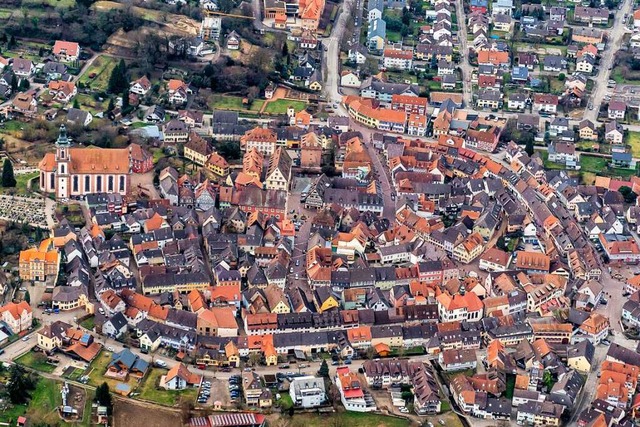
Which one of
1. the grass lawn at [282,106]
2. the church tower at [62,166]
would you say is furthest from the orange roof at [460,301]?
the grass lawn at [282,106]

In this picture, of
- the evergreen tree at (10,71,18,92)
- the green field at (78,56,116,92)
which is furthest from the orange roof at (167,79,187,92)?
the evergreen tree at (10,71,18,92)

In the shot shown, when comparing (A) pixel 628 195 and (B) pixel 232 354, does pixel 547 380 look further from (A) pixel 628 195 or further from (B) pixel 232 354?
(A) pixel 628 195

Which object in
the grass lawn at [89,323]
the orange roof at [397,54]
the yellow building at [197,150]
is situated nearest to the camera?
the grass lawn at [89,323]

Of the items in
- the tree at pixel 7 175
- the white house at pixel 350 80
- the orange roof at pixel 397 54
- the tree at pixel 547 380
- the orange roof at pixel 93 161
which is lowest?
the tree at pixel 547 380

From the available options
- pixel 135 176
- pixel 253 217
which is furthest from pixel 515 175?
pixel 135 176

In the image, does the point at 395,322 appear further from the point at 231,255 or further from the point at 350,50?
the point at 350,50

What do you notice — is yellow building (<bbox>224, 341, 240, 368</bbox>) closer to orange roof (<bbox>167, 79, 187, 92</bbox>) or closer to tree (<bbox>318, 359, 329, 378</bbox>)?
tree (<bbox>318, 359, 329, 378</bbox>)

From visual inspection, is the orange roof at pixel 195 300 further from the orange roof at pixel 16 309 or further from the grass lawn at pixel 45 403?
the grass lawn at pixel 45 403
